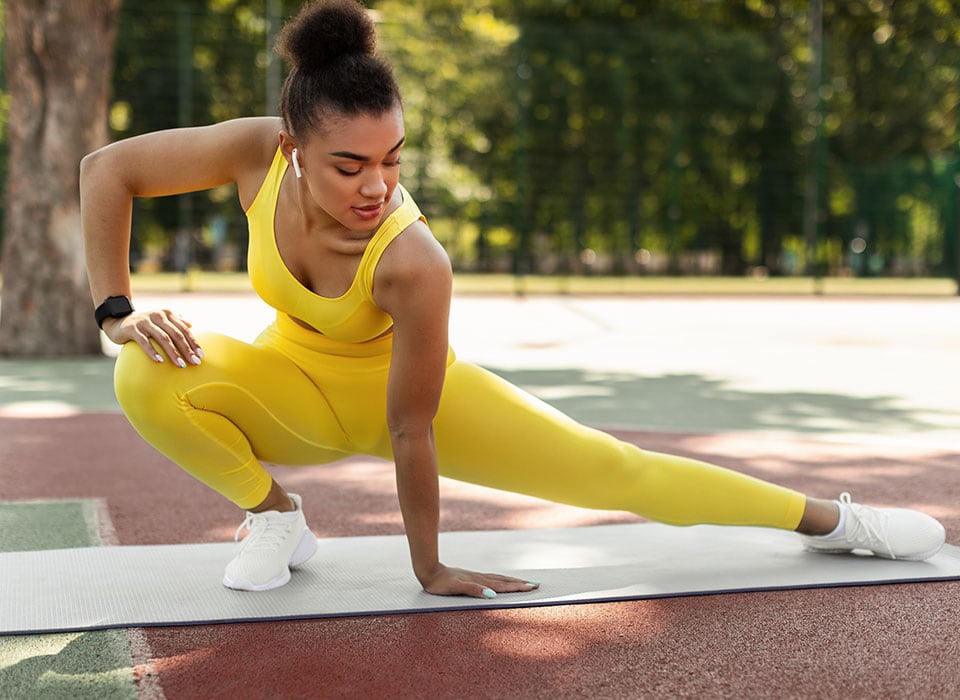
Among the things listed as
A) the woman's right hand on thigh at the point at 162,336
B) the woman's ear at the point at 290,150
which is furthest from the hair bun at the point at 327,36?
the woman's right hand on thigh at the point at 162,336

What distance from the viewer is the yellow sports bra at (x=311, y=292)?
110 inches

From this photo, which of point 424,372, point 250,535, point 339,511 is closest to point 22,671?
point 250,535

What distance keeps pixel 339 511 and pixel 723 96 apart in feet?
58.8

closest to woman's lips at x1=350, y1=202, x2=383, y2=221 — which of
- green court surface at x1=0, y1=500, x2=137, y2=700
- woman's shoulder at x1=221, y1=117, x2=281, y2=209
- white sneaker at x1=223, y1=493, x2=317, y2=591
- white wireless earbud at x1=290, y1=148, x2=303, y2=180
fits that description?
white wireless earbud at x1=290, y1=148, x2=303, y2=180

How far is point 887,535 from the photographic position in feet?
11.0

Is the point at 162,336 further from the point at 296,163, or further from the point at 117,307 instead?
the point at 296,163

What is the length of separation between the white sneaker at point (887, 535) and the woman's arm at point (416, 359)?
1.17m

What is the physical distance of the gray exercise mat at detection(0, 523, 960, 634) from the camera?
114 inches

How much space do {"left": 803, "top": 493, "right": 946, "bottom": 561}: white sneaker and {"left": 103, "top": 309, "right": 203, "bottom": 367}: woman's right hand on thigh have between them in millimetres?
1733

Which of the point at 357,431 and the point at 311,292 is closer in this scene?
the point at 311,292

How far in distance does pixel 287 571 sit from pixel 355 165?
1.11 m

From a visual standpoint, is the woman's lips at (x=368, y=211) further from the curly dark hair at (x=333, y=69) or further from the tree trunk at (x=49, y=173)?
the tree trunk at (x=49, y=173)

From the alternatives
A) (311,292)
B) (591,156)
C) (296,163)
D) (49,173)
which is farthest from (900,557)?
(591,156)

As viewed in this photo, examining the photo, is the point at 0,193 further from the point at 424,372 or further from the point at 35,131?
the point at 424,372
